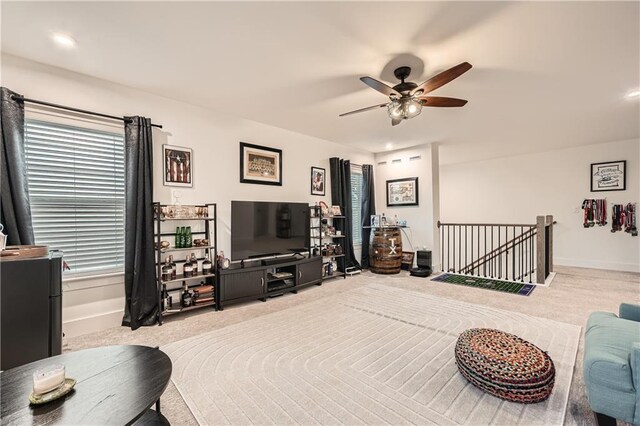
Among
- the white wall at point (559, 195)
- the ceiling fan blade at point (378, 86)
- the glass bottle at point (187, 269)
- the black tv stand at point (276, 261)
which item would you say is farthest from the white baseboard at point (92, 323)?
the white wall at point (559, 195)

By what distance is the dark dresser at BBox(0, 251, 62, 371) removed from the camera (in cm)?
175

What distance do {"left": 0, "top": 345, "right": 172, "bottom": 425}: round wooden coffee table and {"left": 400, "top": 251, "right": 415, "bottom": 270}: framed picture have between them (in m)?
4.94

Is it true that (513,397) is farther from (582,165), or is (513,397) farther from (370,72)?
(582,165)

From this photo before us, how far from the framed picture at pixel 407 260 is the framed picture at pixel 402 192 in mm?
1054

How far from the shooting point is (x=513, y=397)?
1.63 metres

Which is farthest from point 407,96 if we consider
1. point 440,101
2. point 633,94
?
point 633,94

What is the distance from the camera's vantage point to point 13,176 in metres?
2.32

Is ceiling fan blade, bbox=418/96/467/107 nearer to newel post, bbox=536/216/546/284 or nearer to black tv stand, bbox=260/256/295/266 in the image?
black tv stand, bbox=260/256/295/266

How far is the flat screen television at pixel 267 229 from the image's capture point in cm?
371

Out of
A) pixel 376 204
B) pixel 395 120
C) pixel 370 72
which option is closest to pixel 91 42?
pixel 370 72

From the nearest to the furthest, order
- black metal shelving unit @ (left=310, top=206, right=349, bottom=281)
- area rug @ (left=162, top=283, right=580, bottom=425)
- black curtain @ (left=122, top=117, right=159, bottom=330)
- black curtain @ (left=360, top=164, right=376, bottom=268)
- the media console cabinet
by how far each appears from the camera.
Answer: area rug @ (left=162, top=283, right=580, bottom=425), black curtain @ (left=122, top=117, right=159, bottom=330), the media console cabinet, black metal shelving unit @ (left=310, top=206, right=349, bottom=281), black curtain @ (left=360, top=164, right=376, bottom=268)

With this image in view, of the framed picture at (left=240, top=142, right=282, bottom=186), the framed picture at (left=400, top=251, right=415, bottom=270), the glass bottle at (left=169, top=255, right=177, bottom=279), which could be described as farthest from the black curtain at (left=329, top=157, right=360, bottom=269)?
the glass bottle at (left=169, top=255, right=177, bottom=279)

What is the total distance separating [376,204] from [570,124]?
3.58m

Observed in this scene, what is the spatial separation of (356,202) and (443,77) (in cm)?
378
